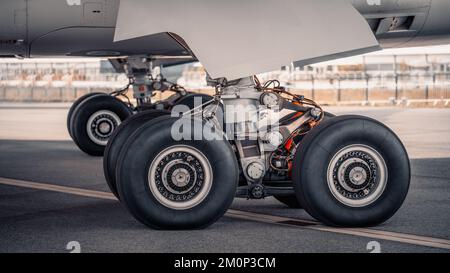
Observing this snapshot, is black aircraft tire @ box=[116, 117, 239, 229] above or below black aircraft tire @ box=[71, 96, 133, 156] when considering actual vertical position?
below

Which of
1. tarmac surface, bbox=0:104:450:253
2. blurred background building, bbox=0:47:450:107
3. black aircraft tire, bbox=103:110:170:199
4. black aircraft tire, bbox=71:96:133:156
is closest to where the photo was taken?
tarmac surface, bbox=0:104:450:253

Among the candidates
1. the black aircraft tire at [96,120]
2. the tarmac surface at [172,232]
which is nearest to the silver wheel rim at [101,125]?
the black aircraft tire at [96,120]

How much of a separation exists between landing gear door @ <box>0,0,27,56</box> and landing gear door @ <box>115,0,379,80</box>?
6.87 feet

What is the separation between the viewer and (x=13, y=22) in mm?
8266

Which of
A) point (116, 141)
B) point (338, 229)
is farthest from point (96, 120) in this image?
point (338, 229)

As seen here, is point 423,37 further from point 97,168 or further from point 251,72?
point 97,168

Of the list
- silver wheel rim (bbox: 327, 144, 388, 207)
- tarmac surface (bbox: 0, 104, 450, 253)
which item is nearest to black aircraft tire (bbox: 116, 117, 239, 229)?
tarmac surface (bbox: 0, 104, 450, 253)

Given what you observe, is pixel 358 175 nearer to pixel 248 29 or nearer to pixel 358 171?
pixel 358 171

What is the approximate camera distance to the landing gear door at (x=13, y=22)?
323 inches

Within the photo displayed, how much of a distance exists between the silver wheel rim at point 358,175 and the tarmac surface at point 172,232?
0.26m

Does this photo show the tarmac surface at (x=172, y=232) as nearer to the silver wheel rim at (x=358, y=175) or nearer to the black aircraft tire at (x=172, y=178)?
the black aircraft tire at (x=172, y=178)

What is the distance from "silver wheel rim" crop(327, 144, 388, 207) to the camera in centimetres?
648

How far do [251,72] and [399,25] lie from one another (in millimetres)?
2837

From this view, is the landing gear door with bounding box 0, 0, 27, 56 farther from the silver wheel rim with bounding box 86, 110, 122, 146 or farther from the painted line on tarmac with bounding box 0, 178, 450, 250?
the silver wheel rim with bounding box 86, 110, 122, 146
